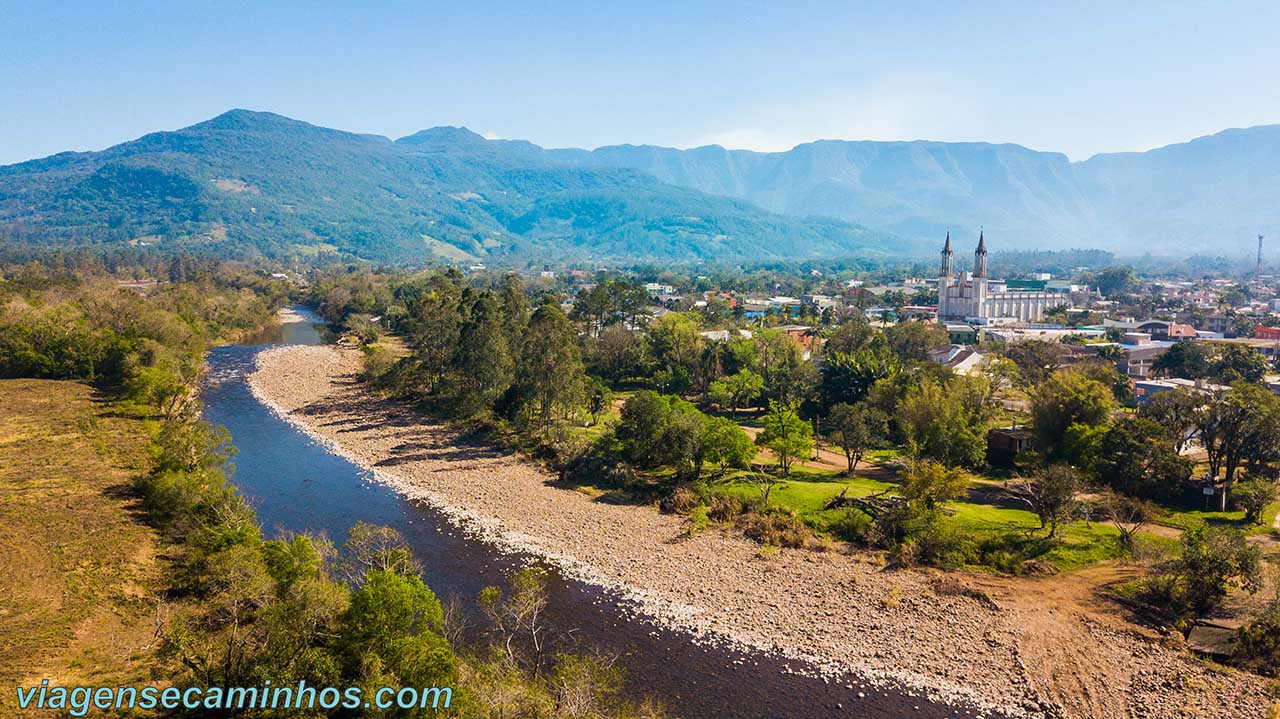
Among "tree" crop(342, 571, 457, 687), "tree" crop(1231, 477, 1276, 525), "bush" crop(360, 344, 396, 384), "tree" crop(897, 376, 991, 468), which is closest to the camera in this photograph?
"tree" crop(342, 571, 457, 687)

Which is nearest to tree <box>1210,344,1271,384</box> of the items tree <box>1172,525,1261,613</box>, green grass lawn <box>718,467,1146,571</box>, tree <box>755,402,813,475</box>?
green grass lawn <box>718,467,1146,571</box>

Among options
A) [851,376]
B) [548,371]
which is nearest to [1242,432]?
[851,376]

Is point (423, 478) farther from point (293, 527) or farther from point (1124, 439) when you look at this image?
point (1124, 439)

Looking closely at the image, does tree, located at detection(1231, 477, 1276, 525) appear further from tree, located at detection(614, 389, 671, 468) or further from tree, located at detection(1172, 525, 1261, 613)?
tree, located at detection(614, 389, 671, 468)

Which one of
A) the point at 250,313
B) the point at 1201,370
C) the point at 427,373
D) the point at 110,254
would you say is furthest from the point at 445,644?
the point at 110,254

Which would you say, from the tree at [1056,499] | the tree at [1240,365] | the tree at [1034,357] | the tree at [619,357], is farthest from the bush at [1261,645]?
the tree at [619,357]

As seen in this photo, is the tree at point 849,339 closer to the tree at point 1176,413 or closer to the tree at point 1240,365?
the tree at point 1176,413
